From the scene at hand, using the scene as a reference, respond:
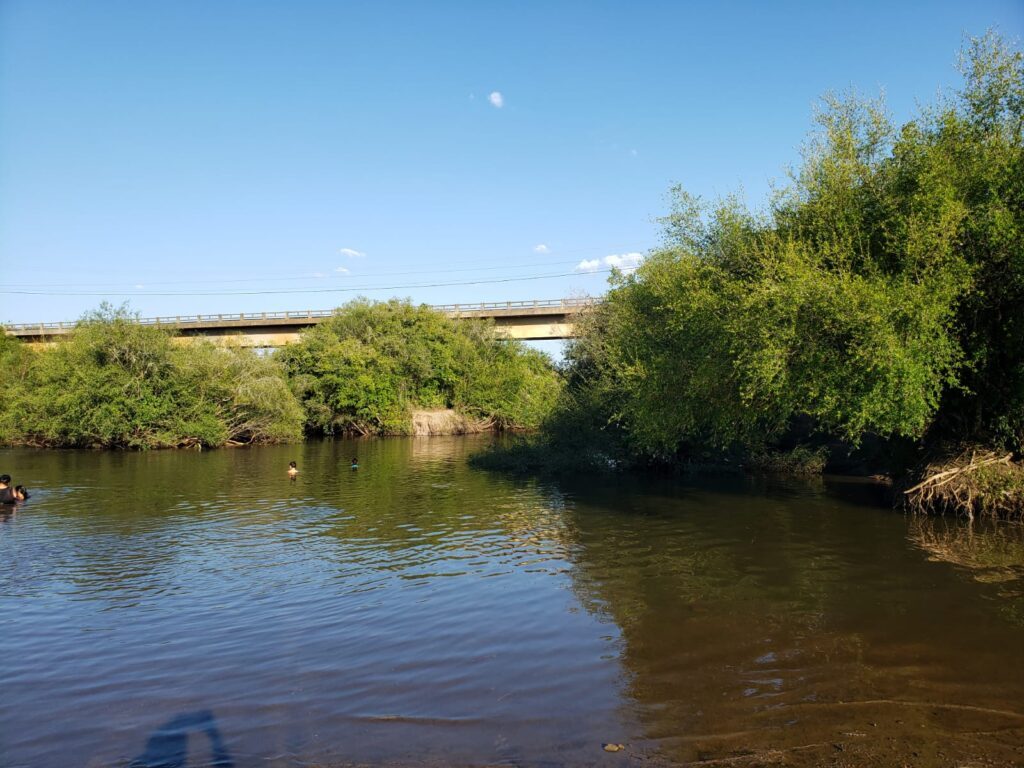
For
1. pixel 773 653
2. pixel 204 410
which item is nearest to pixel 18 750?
pixel 773 653

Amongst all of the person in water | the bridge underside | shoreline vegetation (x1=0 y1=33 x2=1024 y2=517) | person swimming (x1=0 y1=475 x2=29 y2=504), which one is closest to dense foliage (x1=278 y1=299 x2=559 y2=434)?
the bridge underside

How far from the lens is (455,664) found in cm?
1098

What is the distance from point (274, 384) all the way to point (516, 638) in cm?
5201

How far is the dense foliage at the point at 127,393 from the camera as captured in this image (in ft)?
172

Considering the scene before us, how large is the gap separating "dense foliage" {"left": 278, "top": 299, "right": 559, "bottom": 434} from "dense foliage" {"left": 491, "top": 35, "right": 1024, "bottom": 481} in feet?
145

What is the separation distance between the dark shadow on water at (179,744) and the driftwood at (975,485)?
2083 centimetres

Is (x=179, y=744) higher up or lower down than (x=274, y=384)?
lower down

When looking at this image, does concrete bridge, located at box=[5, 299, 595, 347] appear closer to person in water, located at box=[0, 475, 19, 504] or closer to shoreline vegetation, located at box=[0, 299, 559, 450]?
shoreline vegetation, located at box=[0, 299, 559, 450]

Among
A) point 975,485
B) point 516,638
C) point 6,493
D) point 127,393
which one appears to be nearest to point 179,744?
point 516,638

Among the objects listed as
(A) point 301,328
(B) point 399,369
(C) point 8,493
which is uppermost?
(A) point 301,328

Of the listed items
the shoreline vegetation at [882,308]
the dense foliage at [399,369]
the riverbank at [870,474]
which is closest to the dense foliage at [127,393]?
the dense foliage at [399,369]

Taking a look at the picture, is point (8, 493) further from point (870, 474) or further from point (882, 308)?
point (870, 474)

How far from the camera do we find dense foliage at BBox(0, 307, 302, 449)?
52.4m

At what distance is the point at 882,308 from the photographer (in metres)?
17.9
